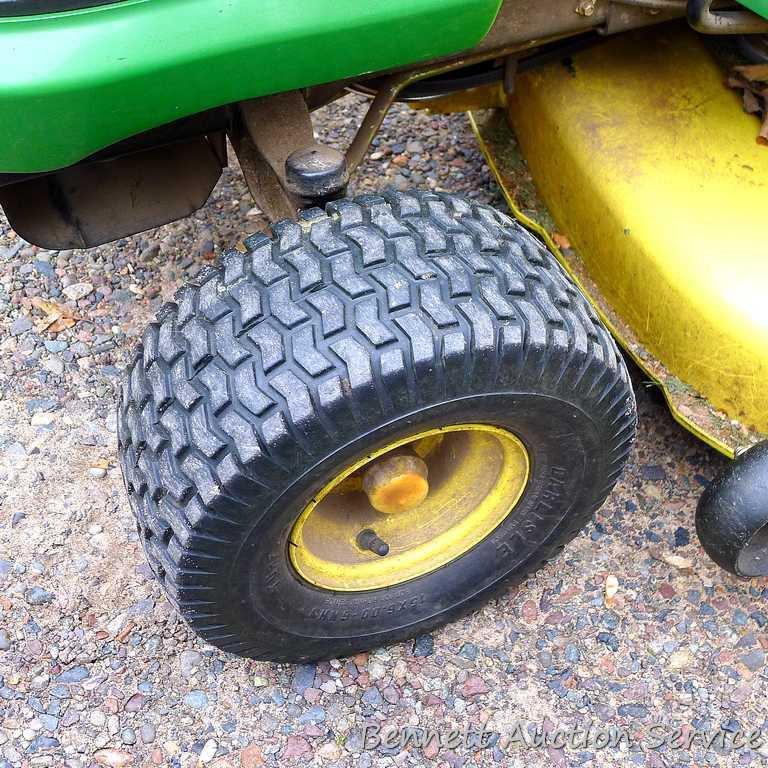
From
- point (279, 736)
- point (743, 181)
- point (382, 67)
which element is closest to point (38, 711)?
point (279, 736)

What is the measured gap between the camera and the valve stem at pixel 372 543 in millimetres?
1566

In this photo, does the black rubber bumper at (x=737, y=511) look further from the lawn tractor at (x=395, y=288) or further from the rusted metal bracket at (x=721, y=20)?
the rusted metal bracket at (x=721, y=20)

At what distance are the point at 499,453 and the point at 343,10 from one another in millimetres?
746

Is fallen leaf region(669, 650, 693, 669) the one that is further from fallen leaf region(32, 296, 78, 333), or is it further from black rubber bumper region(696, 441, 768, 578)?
fallen leaf region(32, 296, 78, 333)

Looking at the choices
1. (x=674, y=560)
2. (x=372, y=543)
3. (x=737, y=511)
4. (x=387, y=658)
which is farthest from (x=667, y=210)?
(x=387, y=658)

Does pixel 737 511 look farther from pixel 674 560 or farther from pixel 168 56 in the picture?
pixel 168 56

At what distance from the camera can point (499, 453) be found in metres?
1.54

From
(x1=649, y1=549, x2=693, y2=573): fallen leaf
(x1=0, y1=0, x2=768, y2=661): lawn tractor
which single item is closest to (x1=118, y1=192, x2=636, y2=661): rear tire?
(x1=0, y1=0, x2=768, y2=661): lawn tractor

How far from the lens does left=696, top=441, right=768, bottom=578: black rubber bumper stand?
1.53 metres

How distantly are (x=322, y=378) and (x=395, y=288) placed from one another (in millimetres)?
167

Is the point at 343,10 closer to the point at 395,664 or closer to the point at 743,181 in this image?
the point at 743,181

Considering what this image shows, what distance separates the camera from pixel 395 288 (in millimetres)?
1272

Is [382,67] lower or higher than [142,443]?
higher

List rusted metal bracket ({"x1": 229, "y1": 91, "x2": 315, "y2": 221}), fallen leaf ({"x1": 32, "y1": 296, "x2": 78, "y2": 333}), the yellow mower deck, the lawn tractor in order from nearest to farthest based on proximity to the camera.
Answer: the lawn tractor < rusted metal bracket ({"x1": 229, "y1": 91, "x2": 315, "y2": 221}) < the yellow mower deck < fallen leaf ({"x1": 32, "y1": 296, "x2": 78, "y2": 333})
